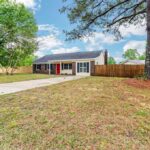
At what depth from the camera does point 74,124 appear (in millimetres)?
4340

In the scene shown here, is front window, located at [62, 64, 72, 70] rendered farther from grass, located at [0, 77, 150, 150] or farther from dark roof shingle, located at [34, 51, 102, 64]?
grass, located at [0, 77, 150, 150]

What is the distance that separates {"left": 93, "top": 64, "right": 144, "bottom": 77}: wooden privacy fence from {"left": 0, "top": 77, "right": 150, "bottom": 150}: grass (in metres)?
16.4

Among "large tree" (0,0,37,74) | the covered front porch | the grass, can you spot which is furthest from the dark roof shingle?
the grass

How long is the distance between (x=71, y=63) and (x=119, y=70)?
29.9ft

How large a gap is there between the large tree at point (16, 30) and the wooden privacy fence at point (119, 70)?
1079 centimetres

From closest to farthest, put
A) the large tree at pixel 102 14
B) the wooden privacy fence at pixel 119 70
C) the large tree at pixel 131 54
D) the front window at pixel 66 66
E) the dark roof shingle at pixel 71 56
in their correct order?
the large tree at pixel 102 14 < the wooden privacy fence at pixel 119 70 < the dark roof shingle at pixel 71 56 < the front window at pixel 66 66 < the large tree at pixel 131 54

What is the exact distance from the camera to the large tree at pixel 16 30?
92.3 ft

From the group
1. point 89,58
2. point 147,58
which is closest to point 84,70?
point 89,58

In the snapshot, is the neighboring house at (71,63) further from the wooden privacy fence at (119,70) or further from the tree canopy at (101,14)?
the tree canopy at (101,14)

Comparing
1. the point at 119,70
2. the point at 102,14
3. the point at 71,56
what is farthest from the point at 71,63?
the point at 102,14

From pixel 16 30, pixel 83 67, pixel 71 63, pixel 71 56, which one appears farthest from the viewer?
pixel 71 56

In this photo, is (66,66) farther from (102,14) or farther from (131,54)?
(131,54)

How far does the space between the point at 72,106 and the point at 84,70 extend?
2265 centimetres

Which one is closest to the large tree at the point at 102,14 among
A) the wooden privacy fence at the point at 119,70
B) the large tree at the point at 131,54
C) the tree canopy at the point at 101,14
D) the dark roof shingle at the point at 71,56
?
the tree canopy at the point at 101,14
